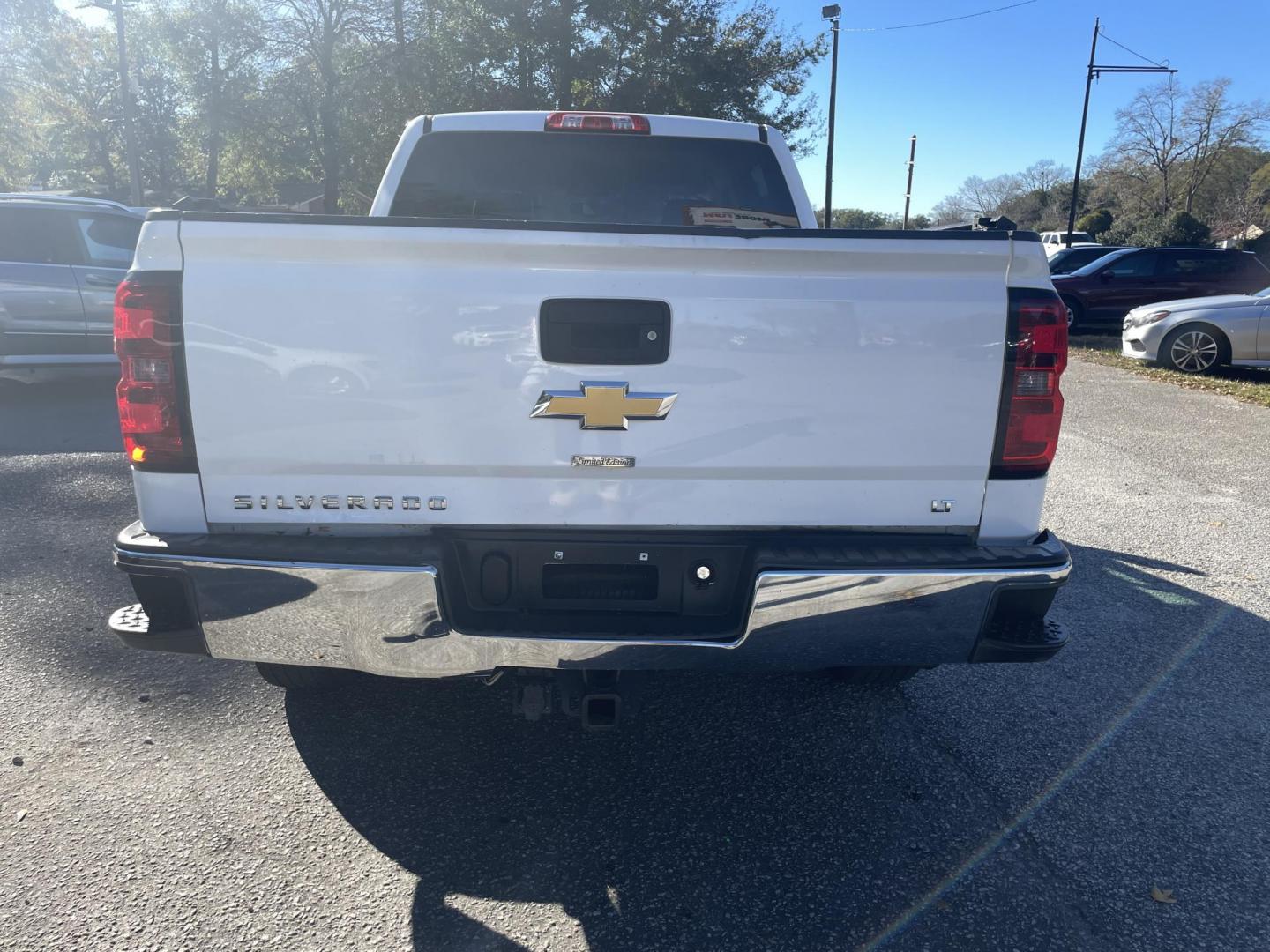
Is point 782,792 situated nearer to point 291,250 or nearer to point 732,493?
point 732,493

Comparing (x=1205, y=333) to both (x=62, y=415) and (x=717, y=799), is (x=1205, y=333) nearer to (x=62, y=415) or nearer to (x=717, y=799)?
(x=717, y=799)

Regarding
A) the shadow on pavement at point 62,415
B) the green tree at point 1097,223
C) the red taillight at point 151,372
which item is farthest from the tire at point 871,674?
the green tree at point 1097,223

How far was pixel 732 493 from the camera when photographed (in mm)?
2543

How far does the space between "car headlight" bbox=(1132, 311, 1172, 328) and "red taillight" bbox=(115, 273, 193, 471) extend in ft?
43.9

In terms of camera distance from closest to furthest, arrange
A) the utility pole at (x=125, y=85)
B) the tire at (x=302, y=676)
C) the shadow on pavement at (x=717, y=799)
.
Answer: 1. the shadow on pavement at (x=717, y=799)
2. the tire at (x=302, y=676)
3. the utility pole at (x=125, y=85)

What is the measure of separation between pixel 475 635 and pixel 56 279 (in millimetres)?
8886

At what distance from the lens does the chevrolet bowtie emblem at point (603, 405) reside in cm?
243

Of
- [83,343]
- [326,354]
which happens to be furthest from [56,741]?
[83,343]

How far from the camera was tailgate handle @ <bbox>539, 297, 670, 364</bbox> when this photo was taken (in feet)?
7.89

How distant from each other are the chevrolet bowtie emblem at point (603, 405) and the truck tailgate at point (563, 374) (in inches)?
0.8

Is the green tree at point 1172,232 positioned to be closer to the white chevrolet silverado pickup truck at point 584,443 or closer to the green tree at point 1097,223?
the green tree at point 1097,223

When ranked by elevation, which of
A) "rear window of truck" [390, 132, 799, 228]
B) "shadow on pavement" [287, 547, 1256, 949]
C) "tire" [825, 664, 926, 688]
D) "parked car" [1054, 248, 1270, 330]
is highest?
Result: "rear window of truck" [390, 132, 799, 228]

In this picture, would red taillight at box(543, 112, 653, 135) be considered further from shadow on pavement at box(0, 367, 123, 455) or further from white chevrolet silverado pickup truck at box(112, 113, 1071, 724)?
shadow on pavement at box(0, 367, 123, 455)

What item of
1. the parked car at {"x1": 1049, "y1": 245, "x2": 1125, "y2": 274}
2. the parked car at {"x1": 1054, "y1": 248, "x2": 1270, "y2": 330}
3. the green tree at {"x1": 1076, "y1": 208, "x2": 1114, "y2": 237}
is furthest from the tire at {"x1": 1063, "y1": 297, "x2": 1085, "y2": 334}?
the green tree at {"x1": 1076, "y1": 208, "x2": 1114, "y2": 237}
